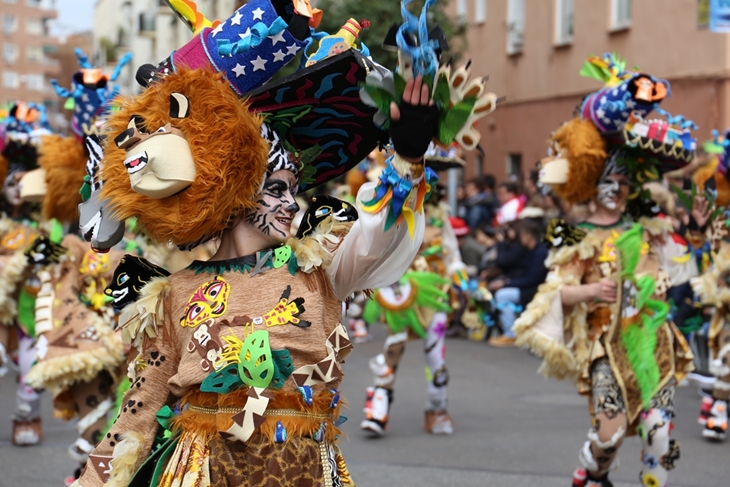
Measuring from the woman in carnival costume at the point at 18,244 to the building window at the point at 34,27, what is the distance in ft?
391

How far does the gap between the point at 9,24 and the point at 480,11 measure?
340 ft

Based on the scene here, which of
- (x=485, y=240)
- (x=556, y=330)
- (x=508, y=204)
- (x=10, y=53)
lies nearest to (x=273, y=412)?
(x=556, y=330)

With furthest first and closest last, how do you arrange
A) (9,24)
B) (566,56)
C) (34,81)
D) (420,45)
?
1. (9,24)
2. (34,81)
3. (566,56)
4. (420,45)

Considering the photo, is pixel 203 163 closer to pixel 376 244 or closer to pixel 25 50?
pixel 376 244

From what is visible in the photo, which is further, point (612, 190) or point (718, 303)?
point (718, 303)

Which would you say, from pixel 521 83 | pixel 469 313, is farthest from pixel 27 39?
pixel 469 313

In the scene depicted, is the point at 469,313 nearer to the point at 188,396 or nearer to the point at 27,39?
the point at 188,396

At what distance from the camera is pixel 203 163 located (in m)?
3.36

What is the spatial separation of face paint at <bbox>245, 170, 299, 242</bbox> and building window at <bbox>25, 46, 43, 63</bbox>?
121m

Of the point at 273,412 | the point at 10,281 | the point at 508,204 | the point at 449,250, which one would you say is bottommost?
the point at 508,204

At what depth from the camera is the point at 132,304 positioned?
3.63m

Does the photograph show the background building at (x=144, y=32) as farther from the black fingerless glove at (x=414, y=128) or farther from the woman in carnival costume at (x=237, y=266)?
the black fingerless glove at (x=414, y=128)

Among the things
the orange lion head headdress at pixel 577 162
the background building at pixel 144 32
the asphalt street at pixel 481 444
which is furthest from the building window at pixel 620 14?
the background building at pixel 144 32

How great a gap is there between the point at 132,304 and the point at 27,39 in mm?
123202
